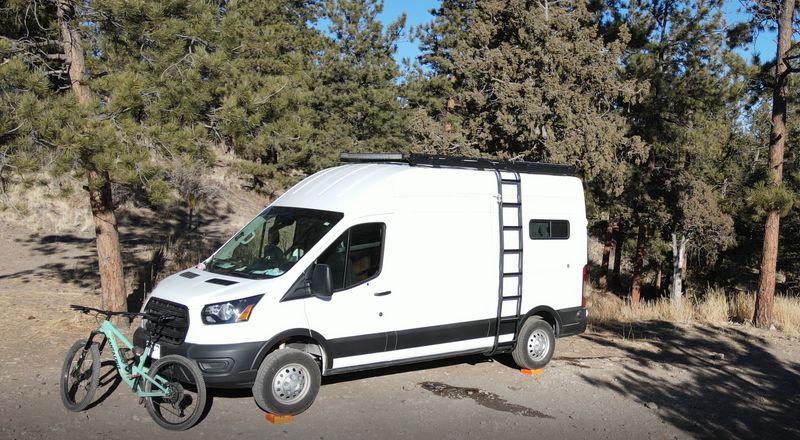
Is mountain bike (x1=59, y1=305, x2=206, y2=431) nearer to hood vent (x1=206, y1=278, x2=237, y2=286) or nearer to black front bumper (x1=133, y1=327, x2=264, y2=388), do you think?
black front bumper (x1=133, y1=327, x2=264, y2=388)

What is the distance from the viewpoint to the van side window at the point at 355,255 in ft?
23.0

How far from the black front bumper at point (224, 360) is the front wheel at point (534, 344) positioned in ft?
11.9

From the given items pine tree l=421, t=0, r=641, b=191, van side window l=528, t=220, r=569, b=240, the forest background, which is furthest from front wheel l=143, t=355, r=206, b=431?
pine tree l=421, t=0, r=641, b=191

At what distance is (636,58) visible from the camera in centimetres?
2236

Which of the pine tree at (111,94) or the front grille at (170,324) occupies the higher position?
the pine tree at (111,94)

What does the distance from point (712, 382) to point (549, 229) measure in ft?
9.72

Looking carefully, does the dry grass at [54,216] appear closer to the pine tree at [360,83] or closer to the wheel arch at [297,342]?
the pine tree at [360,83]

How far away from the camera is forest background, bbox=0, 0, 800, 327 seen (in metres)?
8.81

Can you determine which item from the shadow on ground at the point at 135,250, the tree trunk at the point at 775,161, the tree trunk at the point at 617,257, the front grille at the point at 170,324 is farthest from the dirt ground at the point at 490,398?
the tree trunk at the point at 617,257

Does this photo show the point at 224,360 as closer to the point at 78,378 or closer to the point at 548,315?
the point at 78,378

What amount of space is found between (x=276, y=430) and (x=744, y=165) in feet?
88.4

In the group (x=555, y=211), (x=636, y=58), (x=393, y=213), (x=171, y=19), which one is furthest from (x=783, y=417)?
(x=636, y=58)

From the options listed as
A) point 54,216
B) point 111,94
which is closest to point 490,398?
point 111,94

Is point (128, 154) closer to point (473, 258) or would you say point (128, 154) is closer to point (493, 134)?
point (473, 258)
